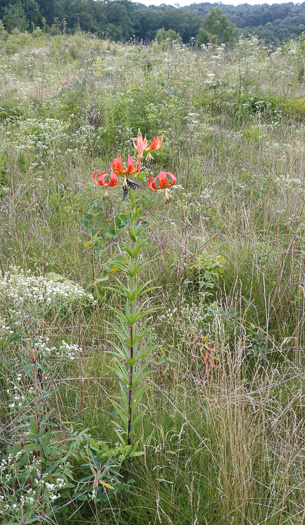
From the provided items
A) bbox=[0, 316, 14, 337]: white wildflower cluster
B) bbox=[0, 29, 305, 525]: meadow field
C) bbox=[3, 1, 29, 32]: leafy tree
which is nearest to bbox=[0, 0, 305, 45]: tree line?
bbox=[3, 1, 29, 32]: leafy tree

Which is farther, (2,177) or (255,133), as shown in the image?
(255,133)

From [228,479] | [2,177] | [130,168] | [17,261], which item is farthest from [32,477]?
[2,177]

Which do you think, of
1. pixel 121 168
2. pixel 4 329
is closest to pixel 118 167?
pixel 121 168

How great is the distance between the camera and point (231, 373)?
5.73ft

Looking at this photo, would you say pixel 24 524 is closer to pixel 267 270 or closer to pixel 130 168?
pixel 130 168

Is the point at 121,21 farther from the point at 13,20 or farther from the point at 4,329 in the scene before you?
the point at 4,329

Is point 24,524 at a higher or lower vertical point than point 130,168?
lower

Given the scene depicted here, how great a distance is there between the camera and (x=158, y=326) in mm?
2547

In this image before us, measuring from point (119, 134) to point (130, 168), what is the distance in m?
4.28

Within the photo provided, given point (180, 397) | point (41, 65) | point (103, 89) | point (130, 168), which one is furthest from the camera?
point (41, 65)

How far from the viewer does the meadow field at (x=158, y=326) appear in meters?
1.53

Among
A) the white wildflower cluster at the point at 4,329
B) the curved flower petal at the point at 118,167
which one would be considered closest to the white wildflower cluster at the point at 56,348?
the white wildflower cluster at the point at 4,329

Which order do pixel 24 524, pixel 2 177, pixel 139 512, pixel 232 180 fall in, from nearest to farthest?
pixel 24 524 < pixel 139 512 < pixel 2 177 < pixel 232 180

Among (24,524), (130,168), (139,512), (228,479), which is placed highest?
(130,168)
